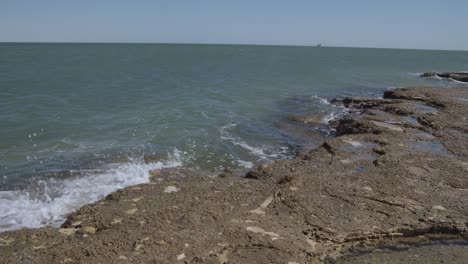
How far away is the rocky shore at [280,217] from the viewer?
19.5 ft

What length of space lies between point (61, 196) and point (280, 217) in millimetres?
5177

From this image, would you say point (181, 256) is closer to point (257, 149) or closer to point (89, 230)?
point (89, 230)

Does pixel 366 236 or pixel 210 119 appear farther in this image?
pixel 210 119

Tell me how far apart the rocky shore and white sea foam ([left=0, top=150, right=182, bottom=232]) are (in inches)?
38.7

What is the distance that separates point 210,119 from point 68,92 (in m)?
11.7

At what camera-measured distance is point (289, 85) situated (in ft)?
114

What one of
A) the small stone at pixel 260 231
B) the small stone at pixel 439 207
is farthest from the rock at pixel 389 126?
the small stone at pixel 260 231

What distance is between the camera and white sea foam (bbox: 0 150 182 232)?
8.00 meters

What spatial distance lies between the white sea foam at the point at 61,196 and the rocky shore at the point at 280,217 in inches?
38.7

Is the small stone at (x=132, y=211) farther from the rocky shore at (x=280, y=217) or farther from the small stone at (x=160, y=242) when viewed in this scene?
the small stone at (x=160, y=242)

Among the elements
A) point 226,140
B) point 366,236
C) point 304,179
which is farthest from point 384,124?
point 366,236

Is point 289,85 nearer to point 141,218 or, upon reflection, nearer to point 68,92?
point 68,92

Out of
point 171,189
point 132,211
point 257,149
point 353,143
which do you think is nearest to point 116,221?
point 132,211

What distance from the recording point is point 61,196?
9.35m
